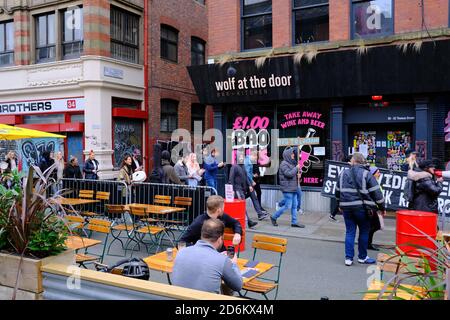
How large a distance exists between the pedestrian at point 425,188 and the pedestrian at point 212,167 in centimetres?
644

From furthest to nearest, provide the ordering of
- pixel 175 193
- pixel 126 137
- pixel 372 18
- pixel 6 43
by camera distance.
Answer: pixel 6 43, pixel 126 137, pixel 372 18, pixel 175 193

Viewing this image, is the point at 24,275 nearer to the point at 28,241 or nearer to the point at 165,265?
the point at 28,241

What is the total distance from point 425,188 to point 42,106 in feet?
52.7

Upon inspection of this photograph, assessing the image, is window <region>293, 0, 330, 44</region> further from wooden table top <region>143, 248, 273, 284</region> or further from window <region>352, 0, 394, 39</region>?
wooden table top <region>143, 248, 273, 284</region>

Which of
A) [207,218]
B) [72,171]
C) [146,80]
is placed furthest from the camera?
[146,80]

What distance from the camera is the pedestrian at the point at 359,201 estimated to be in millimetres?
7207

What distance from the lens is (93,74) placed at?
16.8 metres

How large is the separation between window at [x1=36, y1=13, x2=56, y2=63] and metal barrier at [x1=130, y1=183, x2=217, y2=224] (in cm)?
1033

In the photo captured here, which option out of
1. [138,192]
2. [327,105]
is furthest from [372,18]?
[138,192]

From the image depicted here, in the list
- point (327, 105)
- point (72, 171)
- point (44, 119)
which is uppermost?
point (44, 119)

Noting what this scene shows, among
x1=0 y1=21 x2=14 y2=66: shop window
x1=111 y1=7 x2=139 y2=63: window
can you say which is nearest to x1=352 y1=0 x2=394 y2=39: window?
x1=111 y1=7 x2=139 y2=63: window

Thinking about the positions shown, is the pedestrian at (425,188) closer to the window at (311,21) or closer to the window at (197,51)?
the window at (311,21)

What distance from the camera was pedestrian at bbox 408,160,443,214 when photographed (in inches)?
299

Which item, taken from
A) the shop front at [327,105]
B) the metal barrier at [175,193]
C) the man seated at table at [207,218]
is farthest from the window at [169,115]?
the man seated at table at [207,218]
